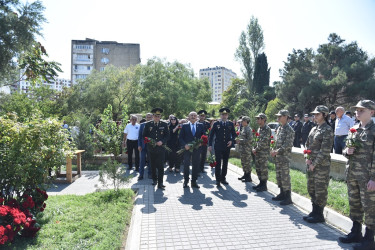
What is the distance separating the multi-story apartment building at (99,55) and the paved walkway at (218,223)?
6600 cm

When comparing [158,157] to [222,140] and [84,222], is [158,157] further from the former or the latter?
[84,222]

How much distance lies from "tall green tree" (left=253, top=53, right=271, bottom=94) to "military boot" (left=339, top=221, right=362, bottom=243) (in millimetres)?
45125

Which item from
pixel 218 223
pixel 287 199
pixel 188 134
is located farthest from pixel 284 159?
pixel 188 134

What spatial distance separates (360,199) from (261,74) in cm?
4658

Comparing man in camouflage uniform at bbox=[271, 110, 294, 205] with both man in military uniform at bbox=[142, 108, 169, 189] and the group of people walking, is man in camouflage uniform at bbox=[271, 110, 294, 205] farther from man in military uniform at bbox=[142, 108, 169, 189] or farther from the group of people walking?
man in military uniform at bbox=[142, 108, 169, 189]

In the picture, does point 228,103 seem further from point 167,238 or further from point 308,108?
point 167,238

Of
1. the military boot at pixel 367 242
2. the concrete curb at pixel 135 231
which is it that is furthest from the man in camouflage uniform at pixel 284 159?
the concrete curb at pixel 135 231

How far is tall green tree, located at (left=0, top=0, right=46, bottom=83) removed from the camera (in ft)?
19.3

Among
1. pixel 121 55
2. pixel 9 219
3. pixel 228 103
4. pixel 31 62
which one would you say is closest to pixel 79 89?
pixel 228 103

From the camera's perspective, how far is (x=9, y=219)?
13.3 feet

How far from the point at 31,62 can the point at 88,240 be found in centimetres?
471

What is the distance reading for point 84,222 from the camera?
4922 millimetres

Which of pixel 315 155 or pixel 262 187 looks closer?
pixel 315 155

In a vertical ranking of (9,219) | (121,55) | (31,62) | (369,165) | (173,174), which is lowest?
(173,174)
